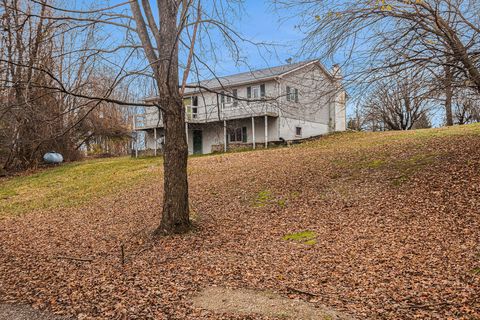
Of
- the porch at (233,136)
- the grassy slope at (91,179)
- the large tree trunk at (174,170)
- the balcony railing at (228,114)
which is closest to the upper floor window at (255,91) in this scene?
→ the balcony railing at (228,114)

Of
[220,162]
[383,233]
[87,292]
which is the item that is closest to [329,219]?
[383,233]

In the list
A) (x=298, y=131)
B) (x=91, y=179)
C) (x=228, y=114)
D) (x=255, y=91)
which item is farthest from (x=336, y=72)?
(x=298, y=131)

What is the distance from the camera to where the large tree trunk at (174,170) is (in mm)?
7922

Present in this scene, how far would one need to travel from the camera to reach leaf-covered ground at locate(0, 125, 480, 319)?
185 inches

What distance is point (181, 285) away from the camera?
5445 millimetres

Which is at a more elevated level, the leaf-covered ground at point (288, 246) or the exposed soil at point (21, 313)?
the leaf-covered ground at point (288, 246)

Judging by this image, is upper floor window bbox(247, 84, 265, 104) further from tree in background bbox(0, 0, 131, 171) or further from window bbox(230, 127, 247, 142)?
tree in background bbox(0, 0, 131, 171)

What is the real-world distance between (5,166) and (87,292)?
71.9 feet

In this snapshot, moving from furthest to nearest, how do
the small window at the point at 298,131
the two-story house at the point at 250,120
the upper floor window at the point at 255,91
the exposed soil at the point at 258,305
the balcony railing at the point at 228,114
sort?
1. the small window at the point at 298,131
2. the upper floor window at the point at 255,91
3. the two-story house at the point at 250,120
4. the balcony railing at the point at 228,114
5. the exposed soil at the point at 258,305

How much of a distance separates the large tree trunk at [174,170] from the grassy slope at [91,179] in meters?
5.99

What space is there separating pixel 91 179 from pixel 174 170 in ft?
40.6

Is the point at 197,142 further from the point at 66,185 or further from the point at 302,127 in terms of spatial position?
the point at 66,185

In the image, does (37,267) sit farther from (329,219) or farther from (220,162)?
(220,162)

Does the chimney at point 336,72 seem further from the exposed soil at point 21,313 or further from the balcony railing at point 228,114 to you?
the balcony railing at point 228,114
